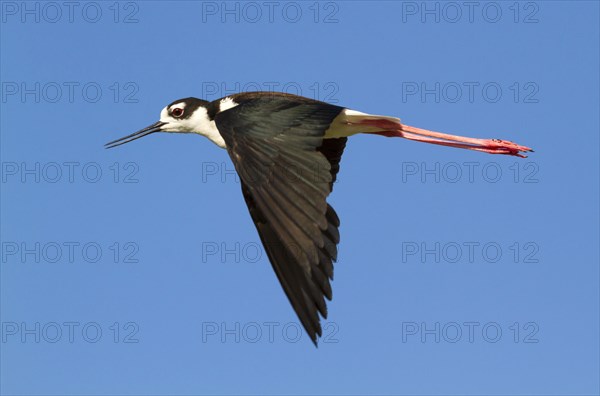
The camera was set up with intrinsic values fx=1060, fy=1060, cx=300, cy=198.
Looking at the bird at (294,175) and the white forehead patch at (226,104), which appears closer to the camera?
the bird at (294,175)

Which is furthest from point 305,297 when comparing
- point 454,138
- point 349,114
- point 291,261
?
point 454,138

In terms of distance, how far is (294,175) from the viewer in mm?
7441

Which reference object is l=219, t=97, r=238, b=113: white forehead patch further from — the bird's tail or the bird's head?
the bird's tail

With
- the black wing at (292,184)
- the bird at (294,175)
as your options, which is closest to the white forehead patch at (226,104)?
the bird at (294,175)

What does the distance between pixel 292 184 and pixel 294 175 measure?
0.29ft

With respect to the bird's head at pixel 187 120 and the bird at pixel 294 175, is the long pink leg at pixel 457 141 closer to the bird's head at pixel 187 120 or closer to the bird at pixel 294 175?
the bird at pixel 294 175

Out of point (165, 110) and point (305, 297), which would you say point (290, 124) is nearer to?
point (305, 297)

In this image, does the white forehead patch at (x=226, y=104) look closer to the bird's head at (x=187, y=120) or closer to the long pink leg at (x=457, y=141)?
the bird's head at (x=187, y=120)

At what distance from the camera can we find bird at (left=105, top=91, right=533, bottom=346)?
7.19 meters

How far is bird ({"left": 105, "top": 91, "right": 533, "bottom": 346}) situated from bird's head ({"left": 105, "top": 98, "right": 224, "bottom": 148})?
315 mm

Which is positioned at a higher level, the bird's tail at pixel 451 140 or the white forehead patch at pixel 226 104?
the white forehead patch at pixel 226 104

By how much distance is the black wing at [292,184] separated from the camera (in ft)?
23.5

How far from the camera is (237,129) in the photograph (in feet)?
26.5

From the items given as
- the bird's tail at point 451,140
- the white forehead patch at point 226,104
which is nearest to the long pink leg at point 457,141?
the bird's tail at point 451,140
